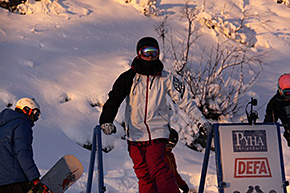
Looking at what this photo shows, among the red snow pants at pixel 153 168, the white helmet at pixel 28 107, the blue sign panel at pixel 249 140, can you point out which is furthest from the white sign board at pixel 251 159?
the white helmet at pixel 28 107

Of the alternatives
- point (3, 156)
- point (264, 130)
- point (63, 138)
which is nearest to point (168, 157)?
point (264, 130)

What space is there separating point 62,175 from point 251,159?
2037 millimetres

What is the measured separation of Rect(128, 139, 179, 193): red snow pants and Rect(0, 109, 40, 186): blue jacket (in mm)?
979

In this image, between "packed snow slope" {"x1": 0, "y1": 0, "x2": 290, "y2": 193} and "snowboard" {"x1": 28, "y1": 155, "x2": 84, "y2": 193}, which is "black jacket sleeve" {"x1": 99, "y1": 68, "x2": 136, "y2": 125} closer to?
"snowboard" {"x1": 28, "y1": 155, "x2": 84, "y2": 193}

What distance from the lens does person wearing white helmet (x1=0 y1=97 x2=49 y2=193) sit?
3670 millimetres

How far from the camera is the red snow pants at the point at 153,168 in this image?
3.77 meters

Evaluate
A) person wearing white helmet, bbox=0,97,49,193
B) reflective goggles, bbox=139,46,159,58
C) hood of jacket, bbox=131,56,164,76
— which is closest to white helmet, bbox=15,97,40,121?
person wearing white helmet, bbox=0,97,49,193

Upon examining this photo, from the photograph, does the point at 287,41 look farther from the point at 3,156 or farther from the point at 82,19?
the point at 3,156

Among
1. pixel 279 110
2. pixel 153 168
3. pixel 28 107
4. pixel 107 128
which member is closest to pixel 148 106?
pixel 107 128

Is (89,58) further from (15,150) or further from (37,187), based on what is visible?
(37,187)

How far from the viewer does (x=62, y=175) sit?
172 inches

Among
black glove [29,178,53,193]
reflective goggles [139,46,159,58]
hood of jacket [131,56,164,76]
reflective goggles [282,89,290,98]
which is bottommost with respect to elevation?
black glove [29,178,53,193]

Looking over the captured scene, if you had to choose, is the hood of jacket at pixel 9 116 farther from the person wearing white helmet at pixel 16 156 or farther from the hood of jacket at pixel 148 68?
the hood of jacket at pixel 148 68

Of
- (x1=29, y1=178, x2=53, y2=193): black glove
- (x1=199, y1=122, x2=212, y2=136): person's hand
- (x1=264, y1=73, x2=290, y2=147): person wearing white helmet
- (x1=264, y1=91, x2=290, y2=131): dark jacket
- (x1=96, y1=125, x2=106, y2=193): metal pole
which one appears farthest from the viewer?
(x1=264, y1=91, x2=290, y2=131): dark jacket
